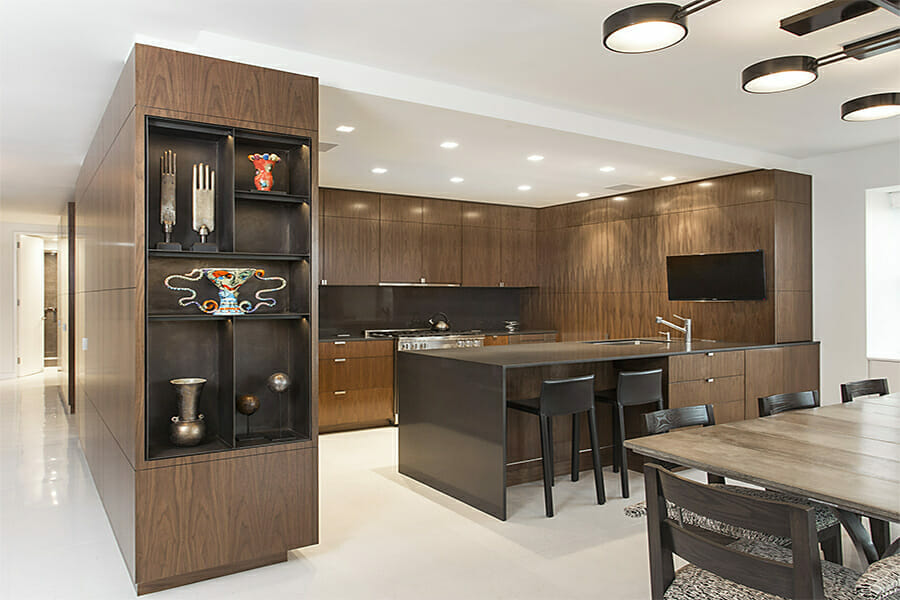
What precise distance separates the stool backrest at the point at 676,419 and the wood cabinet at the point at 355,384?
Result: 13.1ft

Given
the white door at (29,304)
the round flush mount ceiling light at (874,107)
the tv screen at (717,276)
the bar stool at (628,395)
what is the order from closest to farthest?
the round flush mount ceiling light at (874,107) → the bar stool at (628,395) → the tv screen at (717,276) → the white door at (29,304)

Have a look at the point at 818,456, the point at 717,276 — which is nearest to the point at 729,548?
the point at 818,456

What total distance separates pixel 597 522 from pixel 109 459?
2.98 metres

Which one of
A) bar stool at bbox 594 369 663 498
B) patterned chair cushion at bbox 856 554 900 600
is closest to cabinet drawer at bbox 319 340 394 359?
bar stool at bbox 594 369 663 498

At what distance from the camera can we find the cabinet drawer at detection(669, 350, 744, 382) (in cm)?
480

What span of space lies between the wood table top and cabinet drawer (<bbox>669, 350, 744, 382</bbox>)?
1.65 metres

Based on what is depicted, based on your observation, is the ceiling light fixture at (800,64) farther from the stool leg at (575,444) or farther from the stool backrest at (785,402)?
the stool leg at (575,444)

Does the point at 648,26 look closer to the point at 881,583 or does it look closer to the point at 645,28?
the point at 645,28

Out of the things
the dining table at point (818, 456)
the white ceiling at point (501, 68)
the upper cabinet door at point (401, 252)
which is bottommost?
the dining table at point (818, 456)

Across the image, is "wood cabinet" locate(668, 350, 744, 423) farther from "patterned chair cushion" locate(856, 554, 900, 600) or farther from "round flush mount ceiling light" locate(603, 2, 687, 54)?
"patterned chair cushion" locate(856, 554, 900, 600)

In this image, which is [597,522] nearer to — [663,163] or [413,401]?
[413,401]

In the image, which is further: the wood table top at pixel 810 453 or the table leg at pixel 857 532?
the table leg at pixel 857 532

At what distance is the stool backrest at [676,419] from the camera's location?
9.04 feet

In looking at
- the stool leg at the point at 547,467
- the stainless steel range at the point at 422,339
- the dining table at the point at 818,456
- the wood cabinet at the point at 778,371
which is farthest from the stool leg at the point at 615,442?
the stainless steel range at the point at 422,339
